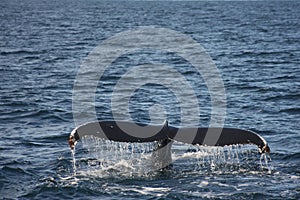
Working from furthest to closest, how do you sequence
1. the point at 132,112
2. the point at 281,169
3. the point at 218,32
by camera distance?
the point at 218,32 < the point at 132,112 < the point at 281,169

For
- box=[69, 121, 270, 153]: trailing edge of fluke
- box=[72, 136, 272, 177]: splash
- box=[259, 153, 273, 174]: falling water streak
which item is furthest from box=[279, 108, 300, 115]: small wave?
box=[69, 121, 270, 153]: trailing edge of fluke

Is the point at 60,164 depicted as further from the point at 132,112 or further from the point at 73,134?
the point at 132,112

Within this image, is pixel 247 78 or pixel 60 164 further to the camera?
pixel 247 78

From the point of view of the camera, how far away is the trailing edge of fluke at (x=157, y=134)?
11023 millimetres

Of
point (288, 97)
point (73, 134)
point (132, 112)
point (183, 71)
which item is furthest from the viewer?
point (183, 71)

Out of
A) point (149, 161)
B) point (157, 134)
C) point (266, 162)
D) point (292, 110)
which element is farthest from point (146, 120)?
point (157, 134)

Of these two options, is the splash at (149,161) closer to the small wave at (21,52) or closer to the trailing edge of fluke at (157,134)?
the trailing edge of fluke at (157,134)

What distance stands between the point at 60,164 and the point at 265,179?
4.38m

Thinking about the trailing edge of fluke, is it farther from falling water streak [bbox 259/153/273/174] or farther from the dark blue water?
falling water streak [bbox 259/153/273/174]

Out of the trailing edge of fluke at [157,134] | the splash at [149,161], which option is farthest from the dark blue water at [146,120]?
the trailing edge of fluke at [157,134]

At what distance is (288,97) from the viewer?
852 inches

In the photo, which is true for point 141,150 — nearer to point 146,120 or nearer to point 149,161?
point 149,161

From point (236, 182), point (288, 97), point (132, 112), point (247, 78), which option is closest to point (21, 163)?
point (236, 182)

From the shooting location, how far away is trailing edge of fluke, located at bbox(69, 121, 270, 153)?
36.2 feet
